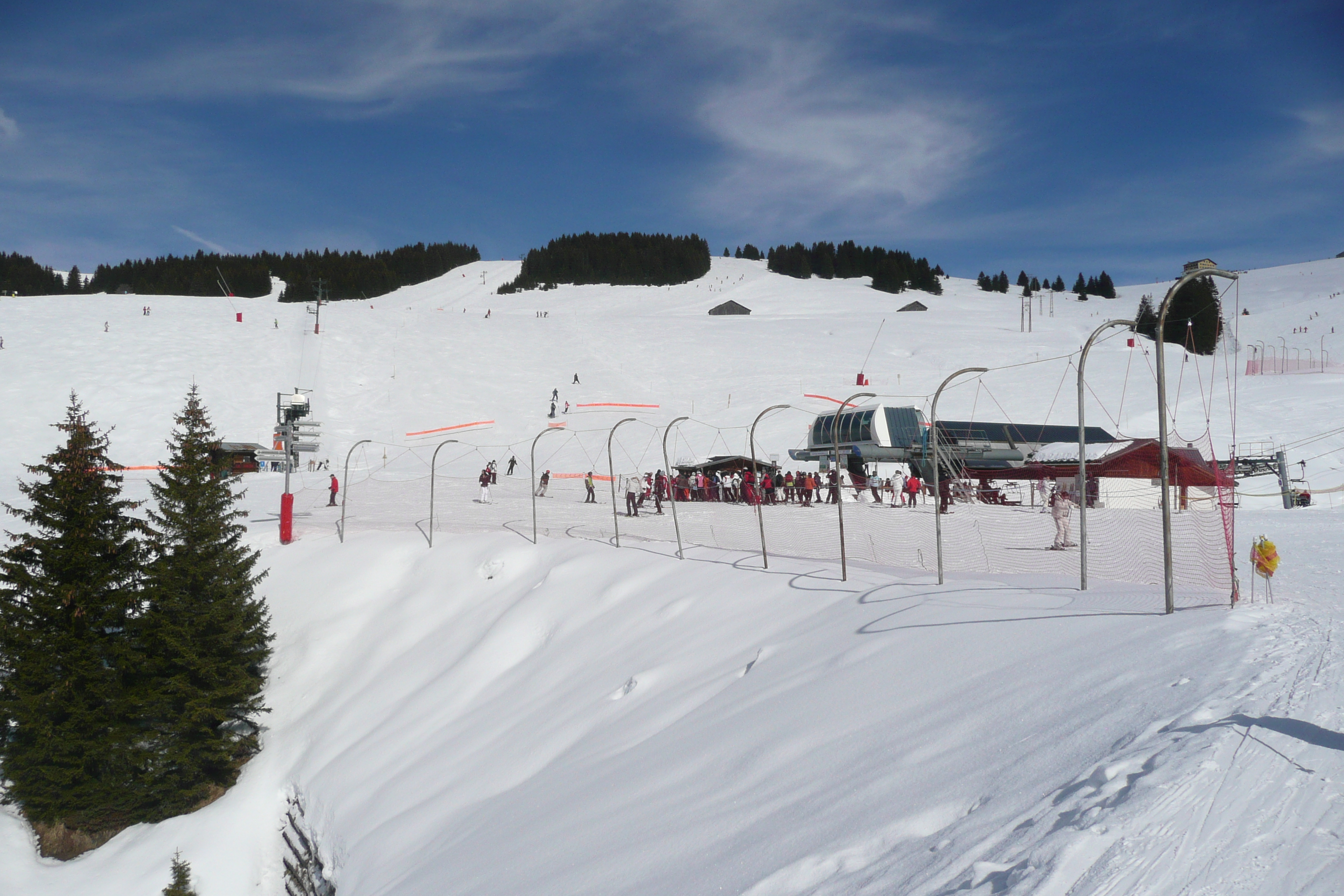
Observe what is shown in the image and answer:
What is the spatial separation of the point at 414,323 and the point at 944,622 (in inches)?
2409

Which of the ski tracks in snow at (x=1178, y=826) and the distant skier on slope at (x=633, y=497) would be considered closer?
the ski tracks in snow at (x=1178, y=826)

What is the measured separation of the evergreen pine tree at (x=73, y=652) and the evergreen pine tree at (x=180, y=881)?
262 centimetres

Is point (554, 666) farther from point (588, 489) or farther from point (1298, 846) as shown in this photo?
point (588, 489)

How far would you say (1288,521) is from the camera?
21812 mm

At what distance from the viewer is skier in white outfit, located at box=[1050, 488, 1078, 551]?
1667 cm

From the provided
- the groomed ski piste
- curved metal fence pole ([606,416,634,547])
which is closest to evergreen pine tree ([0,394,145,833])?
the groomed ski piste

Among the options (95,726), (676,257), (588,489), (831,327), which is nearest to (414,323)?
(831,327)

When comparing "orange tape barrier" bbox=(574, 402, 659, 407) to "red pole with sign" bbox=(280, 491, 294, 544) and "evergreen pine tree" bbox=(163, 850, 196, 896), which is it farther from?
"evergreen pine tree" bbox=(163, 850, 196, 896)

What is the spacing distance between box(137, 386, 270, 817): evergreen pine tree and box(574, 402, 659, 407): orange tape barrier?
30868mm

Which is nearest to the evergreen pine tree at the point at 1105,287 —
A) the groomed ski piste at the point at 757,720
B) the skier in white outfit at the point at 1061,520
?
the groomed ski piste at the point at 757,720

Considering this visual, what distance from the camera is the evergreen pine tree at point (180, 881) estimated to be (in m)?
14.1

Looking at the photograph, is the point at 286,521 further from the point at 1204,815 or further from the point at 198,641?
the point at 1204,815

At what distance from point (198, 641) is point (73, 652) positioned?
7.91ft

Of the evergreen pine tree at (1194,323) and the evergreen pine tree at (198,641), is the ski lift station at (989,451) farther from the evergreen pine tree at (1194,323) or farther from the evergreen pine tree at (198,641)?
the evergreen pine tree at (1194,323)
